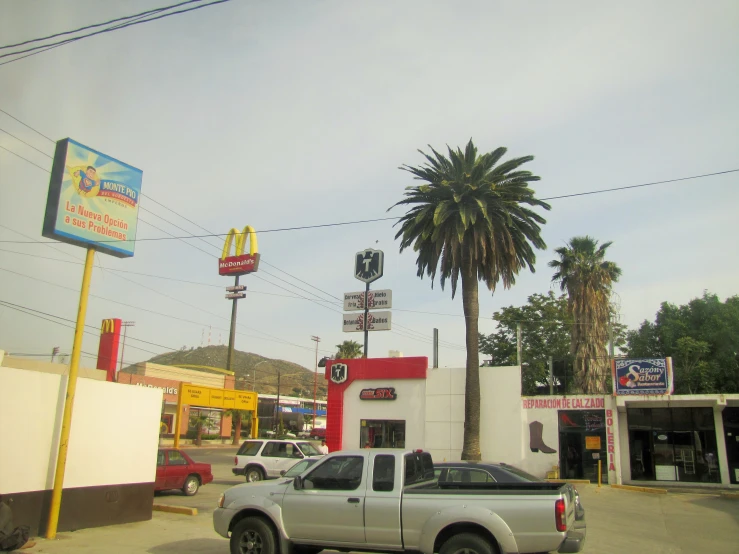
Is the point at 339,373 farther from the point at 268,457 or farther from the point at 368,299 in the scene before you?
the point at 268,457

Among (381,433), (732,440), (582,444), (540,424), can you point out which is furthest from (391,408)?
(732,440)

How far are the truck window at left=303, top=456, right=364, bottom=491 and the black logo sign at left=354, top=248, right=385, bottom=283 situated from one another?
29.2 m

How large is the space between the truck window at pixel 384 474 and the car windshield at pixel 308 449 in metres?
16.3

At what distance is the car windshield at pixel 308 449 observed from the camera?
973 inches

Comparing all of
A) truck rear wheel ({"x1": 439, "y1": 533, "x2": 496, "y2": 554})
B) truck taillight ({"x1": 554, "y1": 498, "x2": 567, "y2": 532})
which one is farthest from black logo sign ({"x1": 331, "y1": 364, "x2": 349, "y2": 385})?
truck taillight ({"x1": 554, "y1": 498, "x2": 567, "y2": 532})

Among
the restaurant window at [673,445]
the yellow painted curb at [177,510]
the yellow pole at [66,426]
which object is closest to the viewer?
the yellow pole at [66,426]

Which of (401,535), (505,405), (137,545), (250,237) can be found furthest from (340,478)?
(250,237)

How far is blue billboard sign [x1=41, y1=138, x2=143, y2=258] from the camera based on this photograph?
41.2ft

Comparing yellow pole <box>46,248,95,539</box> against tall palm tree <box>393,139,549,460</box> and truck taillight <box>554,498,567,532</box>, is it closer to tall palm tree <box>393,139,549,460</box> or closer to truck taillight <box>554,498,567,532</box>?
truck taillight <box>554,498,567,532</box>

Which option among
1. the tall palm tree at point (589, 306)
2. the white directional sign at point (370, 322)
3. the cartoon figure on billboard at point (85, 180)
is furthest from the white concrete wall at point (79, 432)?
the tall palm tree at point (589, 306)

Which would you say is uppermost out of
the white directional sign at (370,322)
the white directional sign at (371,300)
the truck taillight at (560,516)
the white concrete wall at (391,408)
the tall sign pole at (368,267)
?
the tall sign pole at (368,267)

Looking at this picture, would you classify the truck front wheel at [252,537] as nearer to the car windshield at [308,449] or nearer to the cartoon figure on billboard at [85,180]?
the cartoon figure on billboard at [85,180]

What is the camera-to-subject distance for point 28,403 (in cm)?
1148

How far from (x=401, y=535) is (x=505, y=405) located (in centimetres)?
2231
